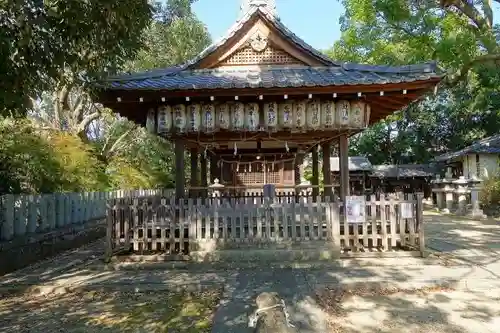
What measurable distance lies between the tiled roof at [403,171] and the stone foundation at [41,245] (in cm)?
3105

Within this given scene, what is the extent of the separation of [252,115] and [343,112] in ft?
7.51

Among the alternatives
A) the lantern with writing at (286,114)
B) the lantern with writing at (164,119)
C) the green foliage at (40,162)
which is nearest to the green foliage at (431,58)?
the lantern with writing at (286,114)

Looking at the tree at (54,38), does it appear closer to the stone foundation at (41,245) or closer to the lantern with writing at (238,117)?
the lantern with writing at (238,117)

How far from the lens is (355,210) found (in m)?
9.45

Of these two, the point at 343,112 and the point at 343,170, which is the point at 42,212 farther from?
the point at 343,112

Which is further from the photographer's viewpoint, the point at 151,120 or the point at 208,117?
the point at 151,120

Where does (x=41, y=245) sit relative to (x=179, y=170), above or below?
below

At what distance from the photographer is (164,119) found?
10281 mm

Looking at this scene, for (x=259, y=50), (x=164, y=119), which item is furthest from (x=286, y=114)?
(x=164, y=119)

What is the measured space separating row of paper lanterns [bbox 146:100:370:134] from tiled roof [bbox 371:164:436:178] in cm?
3125

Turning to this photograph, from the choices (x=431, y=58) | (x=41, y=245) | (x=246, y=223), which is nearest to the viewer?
(x=246, y=223)

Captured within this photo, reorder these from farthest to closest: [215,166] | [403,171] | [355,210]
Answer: [403,171] → [215,166] → [355,210]

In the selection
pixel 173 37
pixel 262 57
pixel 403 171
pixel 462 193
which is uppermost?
pixel 173 37

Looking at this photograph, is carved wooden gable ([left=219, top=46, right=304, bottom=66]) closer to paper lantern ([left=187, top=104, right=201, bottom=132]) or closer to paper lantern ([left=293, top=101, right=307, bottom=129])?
paper lantern ([left=293, top=101, right=307, bottom=129])
